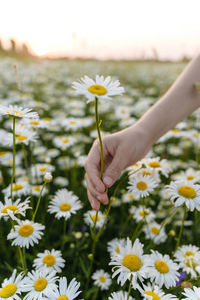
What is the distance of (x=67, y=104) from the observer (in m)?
3.25

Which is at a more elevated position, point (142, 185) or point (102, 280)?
point (142, 185)

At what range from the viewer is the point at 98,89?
0.76m

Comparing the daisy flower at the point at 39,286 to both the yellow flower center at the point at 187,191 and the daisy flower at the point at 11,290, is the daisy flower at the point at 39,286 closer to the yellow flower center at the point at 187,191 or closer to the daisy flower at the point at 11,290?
the daisy flower at the point at 11,290

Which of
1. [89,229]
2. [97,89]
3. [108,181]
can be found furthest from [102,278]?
[97,89]

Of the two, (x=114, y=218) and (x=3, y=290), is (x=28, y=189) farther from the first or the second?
(x=3, y=290)

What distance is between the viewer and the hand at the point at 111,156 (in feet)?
3.12

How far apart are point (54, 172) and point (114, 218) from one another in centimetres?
66

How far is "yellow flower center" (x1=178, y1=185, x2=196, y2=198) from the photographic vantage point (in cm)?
100

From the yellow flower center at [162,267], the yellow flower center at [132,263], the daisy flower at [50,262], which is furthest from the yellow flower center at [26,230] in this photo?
the yellow flower center at [162,267]

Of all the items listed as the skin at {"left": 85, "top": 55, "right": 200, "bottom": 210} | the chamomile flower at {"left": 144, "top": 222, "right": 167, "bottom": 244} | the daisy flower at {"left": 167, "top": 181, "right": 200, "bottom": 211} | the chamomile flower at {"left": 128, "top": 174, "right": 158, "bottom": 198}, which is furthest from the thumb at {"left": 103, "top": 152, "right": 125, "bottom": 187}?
the chamomile flower at {"left": 144, "top": 222, "right": 167, "bottom": 244}

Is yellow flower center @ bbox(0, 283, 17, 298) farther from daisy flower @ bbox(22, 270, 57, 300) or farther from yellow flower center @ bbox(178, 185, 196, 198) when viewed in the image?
yellow flower center @ bbox(178, 185, 196, 198)

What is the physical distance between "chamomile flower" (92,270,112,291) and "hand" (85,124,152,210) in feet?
1.32

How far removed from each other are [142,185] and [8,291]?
2.06 ft

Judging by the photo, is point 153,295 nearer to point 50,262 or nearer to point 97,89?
point 50,262
